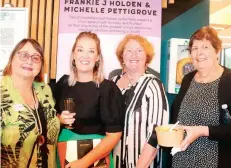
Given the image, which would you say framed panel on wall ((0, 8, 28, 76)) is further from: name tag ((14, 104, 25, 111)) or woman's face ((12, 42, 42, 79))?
name tag ((14, 104, 25, 111))

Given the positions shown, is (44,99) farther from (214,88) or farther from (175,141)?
(214,88)

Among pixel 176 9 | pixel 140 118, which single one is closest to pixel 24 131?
pixel 140 118

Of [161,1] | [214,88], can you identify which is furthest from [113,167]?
[161,1]

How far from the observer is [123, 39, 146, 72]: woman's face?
2732 mm

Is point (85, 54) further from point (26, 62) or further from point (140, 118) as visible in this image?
point (140, 118)

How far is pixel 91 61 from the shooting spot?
2.39 meters

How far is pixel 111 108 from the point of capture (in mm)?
2359

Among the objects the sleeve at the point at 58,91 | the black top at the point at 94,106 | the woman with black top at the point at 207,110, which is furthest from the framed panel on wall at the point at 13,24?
the woman with black top at the point at 207,110

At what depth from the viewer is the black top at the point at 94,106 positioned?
90.9 inches

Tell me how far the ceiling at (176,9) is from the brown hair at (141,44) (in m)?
0.62

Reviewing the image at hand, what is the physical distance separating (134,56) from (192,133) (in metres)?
0.99

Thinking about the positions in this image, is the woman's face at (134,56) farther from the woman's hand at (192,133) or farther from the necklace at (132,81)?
the woman's hand at (192,133)

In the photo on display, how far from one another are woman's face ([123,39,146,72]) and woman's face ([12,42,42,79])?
89 cm

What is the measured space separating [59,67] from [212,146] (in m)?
1.57
